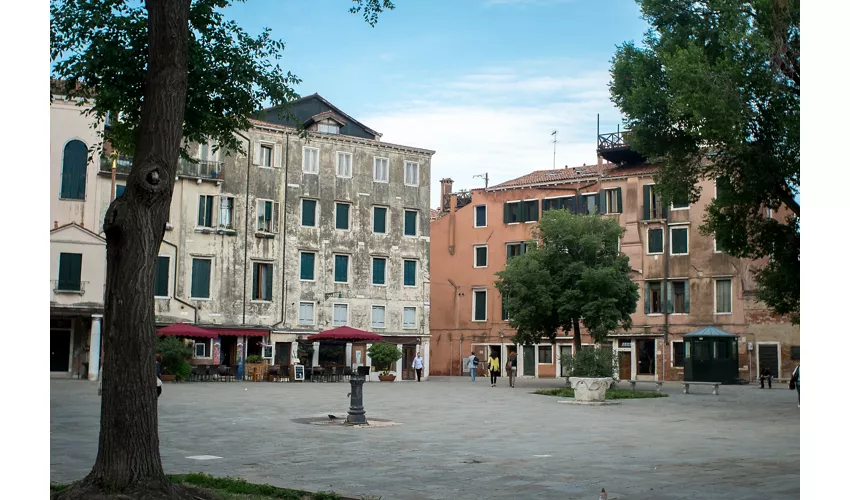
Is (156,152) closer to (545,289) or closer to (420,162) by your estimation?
(545,289)

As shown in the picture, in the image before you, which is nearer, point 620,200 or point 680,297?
point 680,297

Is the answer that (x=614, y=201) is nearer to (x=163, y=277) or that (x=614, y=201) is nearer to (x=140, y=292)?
(x=163, y=277)

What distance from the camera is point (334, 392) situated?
2645cm

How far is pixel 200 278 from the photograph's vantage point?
36.8 m

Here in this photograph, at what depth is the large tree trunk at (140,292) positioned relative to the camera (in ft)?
21.8

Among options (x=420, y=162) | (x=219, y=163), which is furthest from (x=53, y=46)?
(x=420, y=162)

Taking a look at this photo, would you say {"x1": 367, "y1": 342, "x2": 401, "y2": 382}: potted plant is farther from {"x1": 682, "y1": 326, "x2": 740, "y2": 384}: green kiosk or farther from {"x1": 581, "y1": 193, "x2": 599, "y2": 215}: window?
{"x1": 581, "y1": 193, "x2": 599, "y2": 215}: window

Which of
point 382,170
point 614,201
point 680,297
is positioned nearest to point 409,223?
point 382,170

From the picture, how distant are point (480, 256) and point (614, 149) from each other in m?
8.75

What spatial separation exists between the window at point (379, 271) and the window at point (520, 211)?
26.3ft

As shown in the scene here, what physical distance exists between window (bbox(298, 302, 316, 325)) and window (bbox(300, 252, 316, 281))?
1.08 meters

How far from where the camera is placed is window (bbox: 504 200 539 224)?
4534 centimetres

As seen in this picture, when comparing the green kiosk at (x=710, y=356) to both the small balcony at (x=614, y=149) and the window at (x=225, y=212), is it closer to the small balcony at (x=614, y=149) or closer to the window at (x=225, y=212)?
the small balcony at (x=614, y=149)
